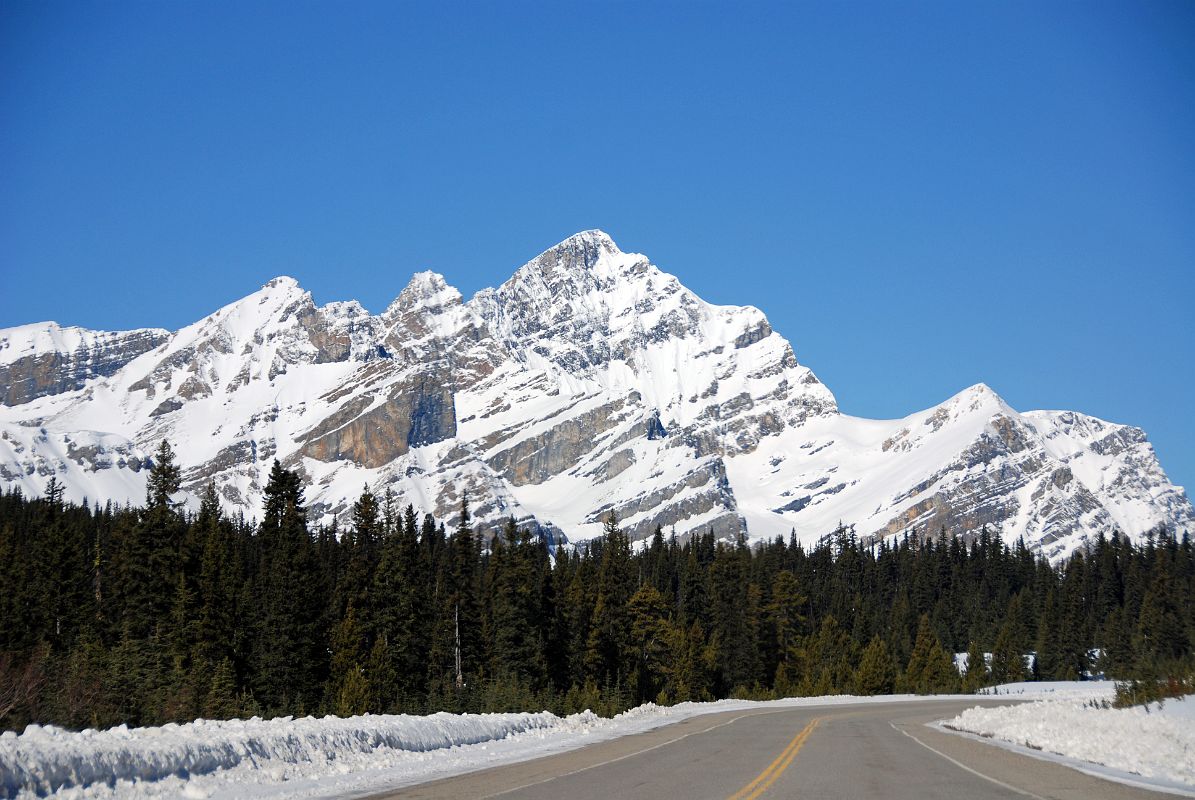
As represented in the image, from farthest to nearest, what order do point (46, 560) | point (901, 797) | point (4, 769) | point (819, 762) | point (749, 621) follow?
point (749, 621) < point (46, 560) < point (819, 762) < point (901, 797) < point (4, 769)

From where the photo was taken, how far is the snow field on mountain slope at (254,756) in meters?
16.8

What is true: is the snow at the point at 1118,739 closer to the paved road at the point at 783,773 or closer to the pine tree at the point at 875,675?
the paved road at the point at 783,773

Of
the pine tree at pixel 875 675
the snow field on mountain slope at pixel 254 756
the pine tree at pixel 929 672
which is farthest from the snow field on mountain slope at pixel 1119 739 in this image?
the pine tree at pixel 929 672

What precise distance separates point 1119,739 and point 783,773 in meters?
9.13

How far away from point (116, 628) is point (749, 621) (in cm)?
5770

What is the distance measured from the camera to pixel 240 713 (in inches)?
1893

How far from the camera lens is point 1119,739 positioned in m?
25.8

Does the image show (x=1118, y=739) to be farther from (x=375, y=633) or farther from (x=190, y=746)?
(x=375, y=633)

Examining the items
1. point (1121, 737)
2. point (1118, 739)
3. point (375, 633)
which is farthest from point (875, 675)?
point (1118, 739)

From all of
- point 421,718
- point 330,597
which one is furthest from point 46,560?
point 421,718

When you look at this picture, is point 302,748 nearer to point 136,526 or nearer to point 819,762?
point 819,762

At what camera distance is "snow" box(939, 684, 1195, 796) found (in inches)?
861

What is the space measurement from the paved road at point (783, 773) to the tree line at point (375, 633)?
409 inches

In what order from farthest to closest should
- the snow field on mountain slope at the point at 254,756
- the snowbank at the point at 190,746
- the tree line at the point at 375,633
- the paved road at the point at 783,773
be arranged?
the tree line at the point at 375,633, the paved road at the point at 783,773, the snow field on mountain slope at the point at 254,756, the snowbank at the point at 190,746
